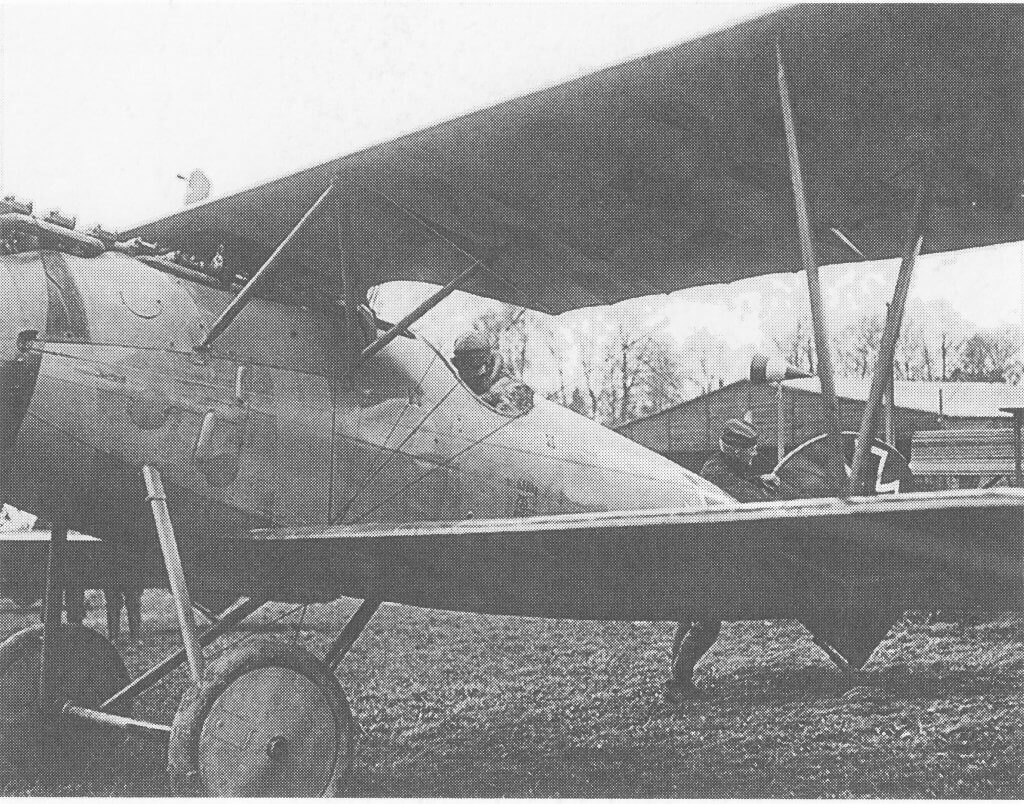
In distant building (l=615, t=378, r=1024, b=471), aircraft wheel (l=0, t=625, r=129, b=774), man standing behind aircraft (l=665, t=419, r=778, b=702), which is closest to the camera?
aircraft wheel (l=0, t=625, r=129, b=774)

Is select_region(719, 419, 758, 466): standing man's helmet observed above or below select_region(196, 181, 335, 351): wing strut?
below

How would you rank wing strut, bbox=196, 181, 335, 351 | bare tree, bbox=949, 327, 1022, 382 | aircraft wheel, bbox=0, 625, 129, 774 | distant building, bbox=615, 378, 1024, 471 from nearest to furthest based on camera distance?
wing strut, bbox=196, 181, 335, 351 → aircraft wheel, bbox=0, 625, 129, 774 → distant building, bbox=615, 378, 1024, 471 → bare tree, bbox=949, 327, 1022, 382

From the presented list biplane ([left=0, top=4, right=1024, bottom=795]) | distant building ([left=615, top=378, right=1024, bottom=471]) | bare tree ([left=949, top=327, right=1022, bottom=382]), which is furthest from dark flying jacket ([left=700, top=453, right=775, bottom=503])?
bare tree ([left=949, top=327, right=1022, bottom=382])

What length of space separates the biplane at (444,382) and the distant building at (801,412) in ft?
36.7

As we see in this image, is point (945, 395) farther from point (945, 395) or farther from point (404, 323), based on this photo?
point (404, 323)

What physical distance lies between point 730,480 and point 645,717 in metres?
1.87

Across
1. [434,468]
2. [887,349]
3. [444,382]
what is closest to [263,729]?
[434,468]

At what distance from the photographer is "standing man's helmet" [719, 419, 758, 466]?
24.5 ft

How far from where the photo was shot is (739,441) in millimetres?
7512

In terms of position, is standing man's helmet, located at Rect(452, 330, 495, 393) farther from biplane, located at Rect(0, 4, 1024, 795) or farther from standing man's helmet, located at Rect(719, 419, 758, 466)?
standing man's helmet, located at Rect(719, 419, 758, 466)

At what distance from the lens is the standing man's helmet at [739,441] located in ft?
24.5

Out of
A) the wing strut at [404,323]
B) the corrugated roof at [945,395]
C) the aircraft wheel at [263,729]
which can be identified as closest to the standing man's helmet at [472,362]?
the wing strut at [404,323]

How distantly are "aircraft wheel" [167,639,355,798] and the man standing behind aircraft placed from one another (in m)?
3.59

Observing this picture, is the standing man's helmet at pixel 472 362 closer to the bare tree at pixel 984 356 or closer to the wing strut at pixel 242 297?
the wing strut at pixel 242 297
